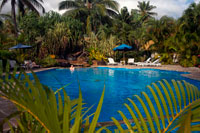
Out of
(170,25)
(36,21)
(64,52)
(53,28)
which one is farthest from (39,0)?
(170,25)

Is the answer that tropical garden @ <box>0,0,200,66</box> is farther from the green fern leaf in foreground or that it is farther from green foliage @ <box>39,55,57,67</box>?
the green fern leaf in foreground

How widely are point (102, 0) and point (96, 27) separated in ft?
15.0

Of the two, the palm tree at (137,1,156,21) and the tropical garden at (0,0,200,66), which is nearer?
the tropical garden at (0,0,200,66)

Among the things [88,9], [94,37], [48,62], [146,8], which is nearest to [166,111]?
[48,62]

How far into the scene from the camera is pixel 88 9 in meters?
28.0

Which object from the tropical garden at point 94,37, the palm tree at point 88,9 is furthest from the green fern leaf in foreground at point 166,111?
the palm tree at point 88,9

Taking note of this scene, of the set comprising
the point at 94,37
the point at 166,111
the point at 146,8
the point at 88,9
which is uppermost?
the point at 146,8

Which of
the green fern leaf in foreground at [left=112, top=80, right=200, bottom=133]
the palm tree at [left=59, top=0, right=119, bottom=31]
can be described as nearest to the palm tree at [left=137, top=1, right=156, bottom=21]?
the palm tree at [left=59, top=0, right=119, bottom=31]

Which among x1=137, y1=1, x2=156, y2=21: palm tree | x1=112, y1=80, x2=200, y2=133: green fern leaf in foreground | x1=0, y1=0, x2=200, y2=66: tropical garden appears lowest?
x1=112, y1=80, x2=200, y2=133: green fern leaf in foreground

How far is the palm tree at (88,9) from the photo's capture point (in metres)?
27.2

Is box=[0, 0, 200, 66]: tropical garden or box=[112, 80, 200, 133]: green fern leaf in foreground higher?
box=[0, 0, 200, 66]: tropical garden

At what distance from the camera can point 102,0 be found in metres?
28.1

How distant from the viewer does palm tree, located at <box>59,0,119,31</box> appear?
2716cm

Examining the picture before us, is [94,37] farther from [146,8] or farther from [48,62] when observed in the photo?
[146,8]
